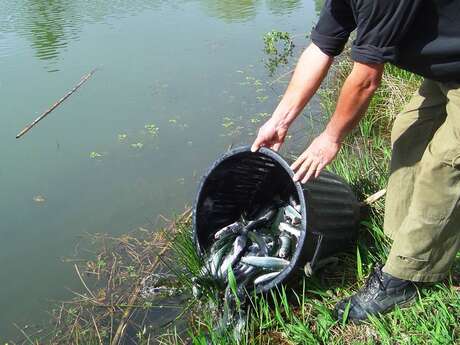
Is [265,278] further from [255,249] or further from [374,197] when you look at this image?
[374,197]

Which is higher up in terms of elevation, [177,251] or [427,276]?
[427,276]

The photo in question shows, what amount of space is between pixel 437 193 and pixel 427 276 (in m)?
0.40

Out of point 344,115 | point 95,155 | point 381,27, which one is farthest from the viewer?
point 95,155

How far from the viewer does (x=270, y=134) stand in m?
2.51

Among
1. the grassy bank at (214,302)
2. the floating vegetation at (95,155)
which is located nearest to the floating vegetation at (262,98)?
the grassy bank at (214,302)

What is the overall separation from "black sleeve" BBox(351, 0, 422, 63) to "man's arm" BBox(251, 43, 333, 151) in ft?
1.35

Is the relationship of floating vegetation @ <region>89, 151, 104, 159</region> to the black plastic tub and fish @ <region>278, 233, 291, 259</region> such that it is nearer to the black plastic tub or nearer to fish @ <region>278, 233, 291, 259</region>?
the black plastic tub

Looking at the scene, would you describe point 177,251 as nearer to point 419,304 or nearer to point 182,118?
point 419,304

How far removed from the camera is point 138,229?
3.79 meters

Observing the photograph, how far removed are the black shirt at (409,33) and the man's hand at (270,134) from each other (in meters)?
0.62

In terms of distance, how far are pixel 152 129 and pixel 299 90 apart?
317 centimetres

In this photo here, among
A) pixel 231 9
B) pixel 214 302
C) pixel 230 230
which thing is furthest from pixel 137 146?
pixel 231 9

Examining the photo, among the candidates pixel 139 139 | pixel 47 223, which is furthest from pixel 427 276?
pixel 139 139

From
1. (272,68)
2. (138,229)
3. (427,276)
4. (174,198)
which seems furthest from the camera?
(272,68)
